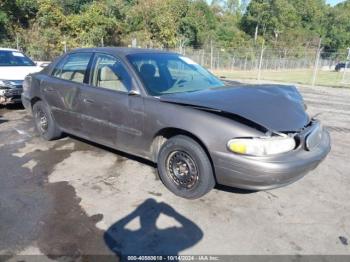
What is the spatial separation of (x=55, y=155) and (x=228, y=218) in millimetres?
2940

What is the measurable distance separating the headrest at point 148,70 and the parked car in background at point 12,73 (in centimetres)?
503

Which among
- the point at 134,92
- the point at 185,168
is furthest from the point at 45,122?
the point at 185,168

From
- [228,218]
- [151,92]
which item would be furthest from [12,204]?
[228,218]

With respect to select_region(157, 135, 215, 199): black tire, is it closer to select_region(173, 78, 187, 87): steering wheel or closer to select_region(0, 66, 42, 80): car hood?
select_region(173, 78, 187, 87): steering wheel

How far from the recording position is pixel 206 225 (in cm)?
320

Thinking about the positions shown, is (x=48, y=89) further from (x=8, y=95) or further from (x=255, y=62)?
(x=255, y=62)

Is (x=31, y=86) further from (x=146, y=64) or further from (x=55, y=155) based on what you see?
(x=146, y=64)

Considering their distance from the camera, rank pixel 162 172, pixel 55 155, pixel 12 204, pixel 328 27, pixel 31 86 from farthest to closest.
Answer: pixel 328 27 < pixel 31 86 < pixel 55 155 < pixel 162 172 < pixel 12 204

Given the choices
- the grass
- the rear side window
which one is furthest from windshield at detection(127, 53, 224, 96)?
Result: the grass

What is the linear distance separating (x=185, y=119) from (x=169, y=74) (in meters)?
1.08

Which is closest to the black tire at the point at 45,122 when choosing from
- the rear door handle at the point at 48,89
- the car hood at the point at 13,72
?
the rear door handle at the point at 48,89

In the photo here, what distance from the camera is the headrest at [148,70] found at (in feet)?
13.8

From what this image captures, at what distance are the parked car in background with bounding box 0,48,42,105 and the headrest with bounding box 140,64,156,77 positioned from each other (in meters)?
5.03

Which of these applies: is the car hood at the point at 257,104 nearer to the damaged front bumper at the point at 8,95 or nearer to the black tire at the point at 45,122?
the black tire at the point at 45,122
